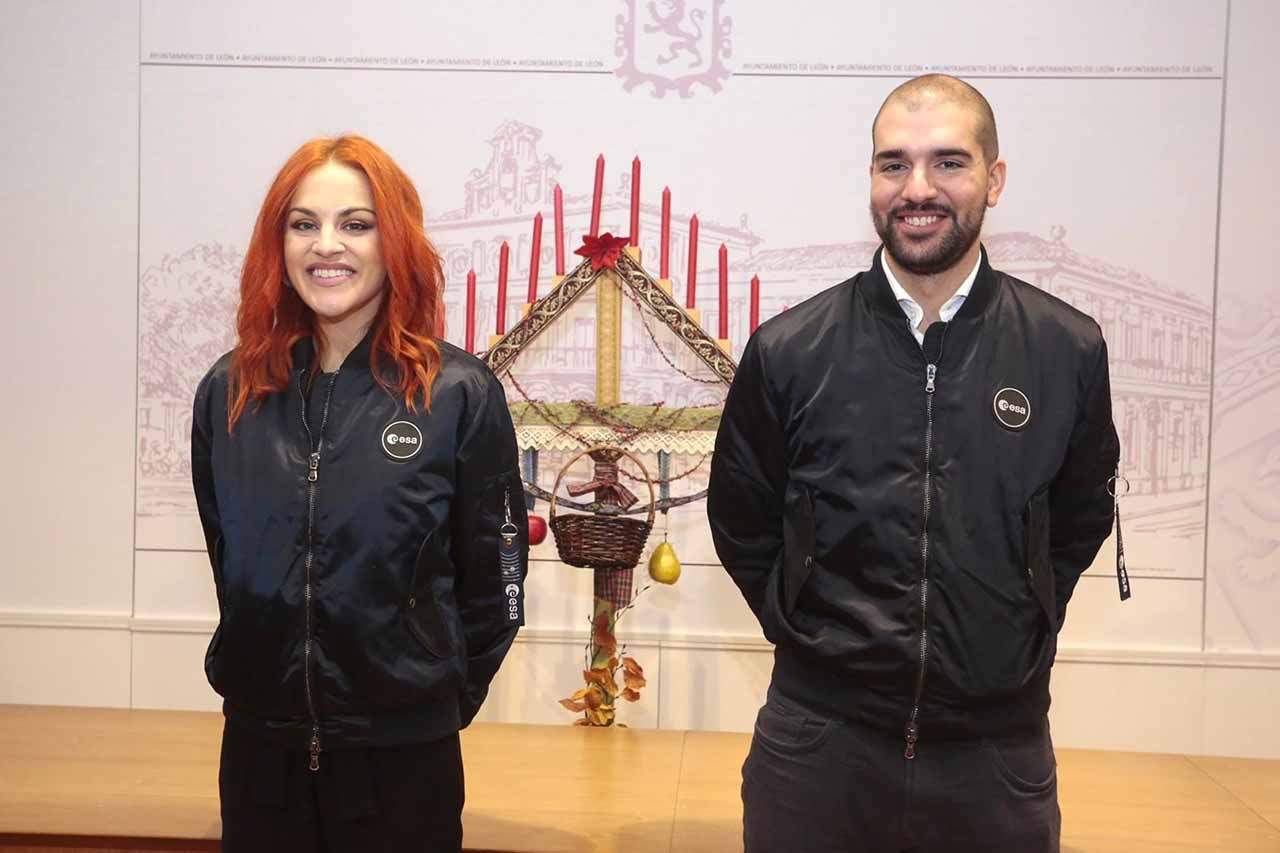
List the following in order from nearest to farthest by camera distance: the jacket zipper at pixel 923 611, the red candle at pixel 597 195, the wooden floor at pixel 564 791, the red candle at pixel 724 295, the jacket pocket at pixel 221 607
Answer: the jacket zipper at pixel 923 611 < the jacket pocket at pixel 221 607 < the wooden floor at pixel 564 791 < the red candle at pixel 724 295 < the red candle at pixel 597 195

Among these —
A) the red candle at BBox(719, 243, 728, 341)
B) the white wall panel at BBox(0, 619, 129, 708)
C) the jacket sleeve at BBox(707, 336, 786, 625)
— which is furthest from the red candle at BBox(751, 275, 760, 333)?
the white wall panel at BBox(0, 619, 129, 708)

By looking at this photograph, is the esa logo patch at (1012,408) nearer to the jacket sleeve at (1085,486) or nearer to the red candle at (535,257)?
the jacket sleeve at (1085,486)

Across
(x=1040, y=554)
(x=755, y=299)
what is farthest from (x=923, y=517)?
(x=755, y=299)

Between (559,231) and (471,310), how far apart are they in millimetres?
308

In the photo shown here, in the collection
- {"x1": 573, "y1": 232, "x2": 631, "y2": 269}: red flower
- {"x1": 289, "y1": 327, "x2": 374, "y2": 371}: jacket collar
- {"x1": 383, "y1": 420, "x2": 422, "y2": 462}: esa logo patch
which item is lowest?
{"x1": 383, "y1": 420, "x2": 422, "y2": 462}: esa logo patch

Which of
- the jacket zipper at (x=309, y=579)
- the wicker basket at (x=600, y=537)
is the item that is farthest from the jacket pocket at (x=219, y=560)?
the wicker basket at (x=600, y=537)

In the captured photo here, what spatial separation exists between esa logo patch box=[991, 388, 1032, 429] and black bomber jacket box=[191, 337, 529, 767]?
0.73m

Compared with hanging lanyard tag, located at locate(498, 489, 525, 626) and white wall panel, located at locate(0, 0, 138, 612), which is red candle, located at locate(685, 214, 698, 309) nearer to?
hanging lanyard tag, located at locate(498, 489, 525, 626)

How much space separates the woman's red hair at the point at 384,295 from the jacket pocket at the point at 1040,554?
0.88 metres

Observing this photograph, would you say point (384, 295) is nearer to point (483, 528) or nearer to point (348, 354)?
point (348, 354)

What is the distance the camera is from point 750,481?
6.82ft

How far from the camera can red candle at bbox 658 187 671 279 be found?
3.52m

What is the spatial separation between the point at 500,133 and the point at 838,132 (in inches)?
35.4

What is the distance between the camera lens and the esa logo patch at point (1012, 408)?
1.92 metres
